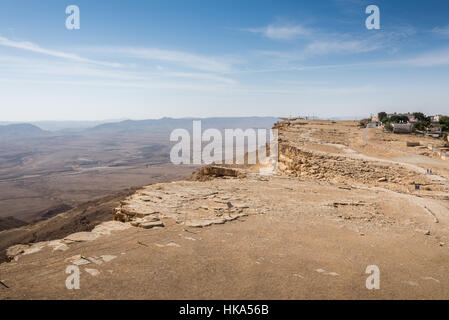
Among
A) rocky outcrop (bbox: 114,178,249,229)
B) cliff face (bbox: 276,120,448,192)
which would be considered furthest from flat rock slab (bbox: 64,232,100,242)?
cliff face (bbox: 276,120,448,192)

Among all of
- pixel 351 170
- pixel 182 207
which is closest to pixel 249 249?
pixel 182 207

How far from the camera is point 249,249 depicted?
263 inches

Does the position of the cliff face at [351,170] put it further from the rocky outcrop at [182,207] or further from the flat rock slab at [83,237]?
the flat rock slab at [83,237]

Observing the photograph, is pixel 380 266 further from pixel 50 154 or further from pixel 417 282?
pixel 50 154

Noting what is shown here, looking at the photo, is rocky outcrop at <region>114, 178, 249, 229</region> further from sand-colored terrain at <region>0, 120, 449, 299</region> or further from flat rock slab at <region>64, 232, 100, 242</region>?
flat rock slab at <region>64, 232, 100, 242</region>

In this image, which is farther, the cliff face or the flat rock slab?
the cliff face

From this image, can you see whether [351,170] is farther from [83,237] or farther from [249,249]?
[83,237]

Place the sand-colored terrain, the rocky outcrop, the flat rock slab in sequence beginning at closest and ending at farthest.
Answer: the sand-colored terrain < the flat rock slab < the rocky outcrop

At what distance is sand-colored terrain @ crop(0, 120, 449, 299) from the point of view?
16.1 ft

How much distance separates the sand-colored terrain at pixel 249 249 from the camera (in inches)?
194

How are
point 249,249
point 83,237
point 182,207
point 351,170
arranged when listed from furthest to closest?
point 351,170 < point 182,207 < point 83,237 < point 249,249

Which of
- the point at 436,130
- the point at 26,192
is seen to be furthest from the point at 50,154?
the point at 436,130

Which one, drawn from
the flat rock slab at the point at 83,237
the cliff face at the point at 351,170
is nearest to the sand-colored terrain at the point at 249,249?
the flat rock slab at the point at 83,237
